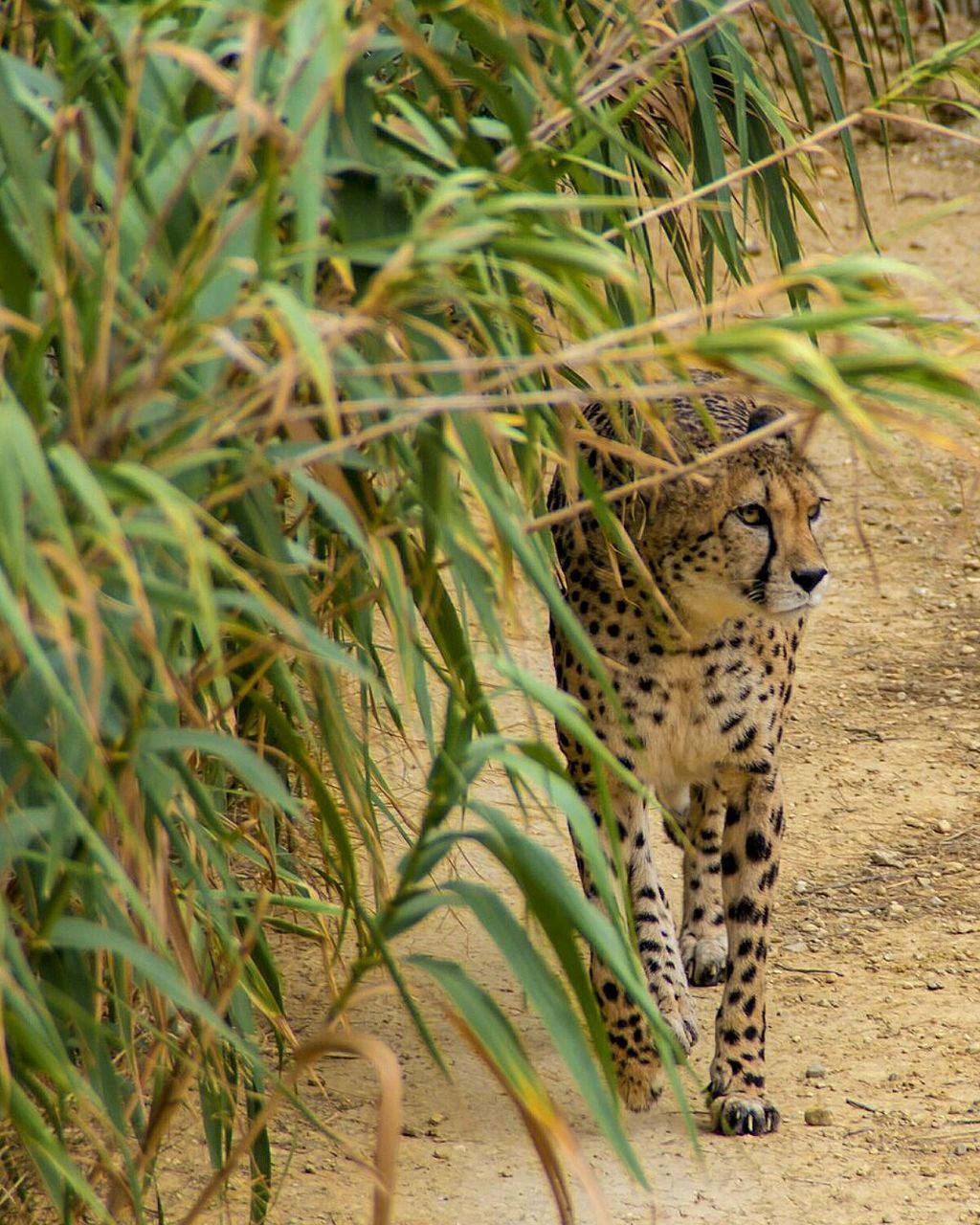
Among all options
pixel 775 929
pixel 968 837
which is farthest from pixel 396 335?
pixel 968 837

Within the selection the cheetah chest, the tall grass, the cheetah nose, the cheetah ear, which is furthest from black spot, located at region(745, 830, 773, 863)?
the tall grass

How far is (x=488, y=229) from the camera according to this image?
1.58m

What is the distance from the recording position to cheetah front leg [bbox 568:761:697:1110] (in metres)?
3.62

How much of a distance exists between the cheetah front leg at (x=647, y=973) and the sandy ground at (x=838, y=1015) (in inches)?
3.1

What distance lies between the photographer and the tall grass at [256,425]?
1.57m

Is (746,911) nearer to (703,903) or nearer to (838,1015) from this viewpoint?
(838,1015)

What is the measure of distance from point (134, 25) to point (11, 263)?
0.79 ft

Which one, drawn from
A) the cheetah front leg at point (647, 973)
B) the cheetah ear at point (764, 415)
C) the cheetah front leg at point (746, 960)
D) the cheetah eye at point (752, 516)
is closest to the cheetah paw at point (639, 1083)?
the cheetah front leg at point (647, 973)

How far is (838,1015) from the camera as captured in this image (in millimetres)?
3939

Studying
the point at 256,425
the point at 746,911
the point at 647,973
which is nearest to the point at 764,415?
the point at 746,911

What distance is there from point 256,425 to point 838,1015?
270 centimetres

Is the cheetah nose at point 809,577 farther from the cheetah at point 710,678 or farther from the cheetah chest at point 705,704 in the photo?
the cheetah chest at point 705,704

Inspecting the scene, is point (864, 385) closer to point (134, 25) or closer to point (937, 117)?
point (134, 25)

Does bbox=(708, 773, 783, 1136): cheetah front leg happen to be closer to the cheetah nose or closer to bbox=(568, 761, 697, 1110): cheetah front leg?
bbox=(568, 761, 697, 1110): cheetah front leg
